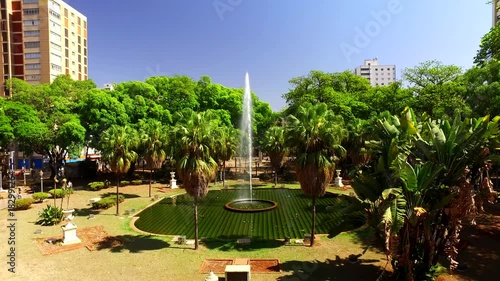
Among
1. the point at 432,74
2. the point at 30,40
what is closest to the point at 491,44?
the point at 432,74

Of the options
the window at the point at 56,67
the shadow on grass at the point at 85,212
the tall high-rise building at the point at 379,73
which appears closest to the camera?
the shadow on grass at the point at 85,212

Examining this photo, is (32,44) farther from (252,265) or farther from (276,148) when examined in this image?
(252,265)

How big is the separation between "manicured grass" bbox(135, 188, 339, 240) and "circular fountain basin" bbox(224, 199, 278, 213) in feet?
1.44

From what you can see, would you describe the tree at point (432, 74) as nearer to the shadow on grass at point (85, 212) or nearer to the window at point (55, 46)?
the shadow on grass at point (85, 212)

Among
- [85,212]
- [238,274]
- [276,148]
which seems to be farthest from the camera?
[276,148]

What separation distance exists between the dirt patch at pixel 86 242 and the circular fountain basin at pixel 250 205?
10.4 m

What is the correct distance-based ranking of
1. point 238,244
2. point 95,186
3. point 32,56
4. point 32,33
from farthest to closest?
point 32,56, point 32,33, point 95,186, point 238,244

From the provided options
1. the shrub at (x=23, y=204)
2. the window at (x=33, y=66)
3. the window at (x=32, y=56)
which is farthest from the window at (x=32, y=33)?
the shrub at (x=23, y=204)

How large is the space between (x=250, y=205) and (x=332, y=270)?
14.7m

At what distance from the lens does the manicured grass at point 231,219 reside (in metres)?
21.4

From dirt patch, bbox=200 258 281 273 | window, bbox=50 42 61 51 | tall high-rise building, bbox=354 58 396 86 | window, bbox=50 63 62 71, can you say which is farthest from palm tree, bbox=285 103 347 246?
tall high-rise building, bbox=354 58 396 86

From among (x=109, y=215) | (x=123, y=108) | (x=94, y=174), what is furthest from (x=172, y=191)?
(x=94, y=174)

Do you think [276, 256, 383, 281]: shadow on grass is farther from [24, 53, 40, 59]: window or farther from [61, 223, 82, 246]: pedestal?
[24, 53, 40, 59]: window

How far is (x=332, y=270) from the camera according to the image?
48.4ft
